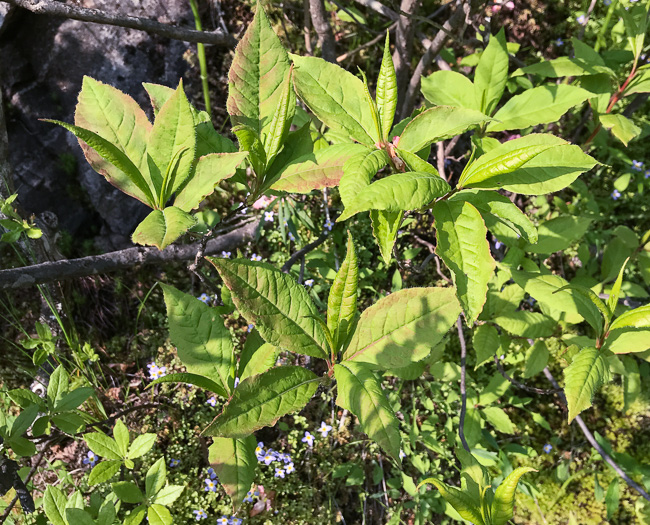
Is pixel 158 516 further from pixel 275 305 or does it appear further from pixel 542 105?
A: pixel 542 105

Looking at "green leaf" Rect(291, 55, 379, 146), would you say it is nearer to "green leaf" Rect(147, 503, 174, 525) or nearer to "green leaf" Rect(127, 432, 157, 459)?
"green leaf" Rect(127, 432, 157, 459)

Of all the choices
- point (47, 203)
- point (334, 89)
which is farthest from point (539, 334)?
point (47, 203)

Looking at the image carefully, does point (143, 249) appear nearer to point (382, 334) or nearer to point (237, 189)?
point (382, 334)

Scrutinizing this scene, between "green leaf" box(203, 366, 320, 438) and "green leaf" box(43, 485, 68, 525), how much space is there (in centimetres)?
114

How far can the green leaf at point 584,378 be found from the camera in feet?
4.66

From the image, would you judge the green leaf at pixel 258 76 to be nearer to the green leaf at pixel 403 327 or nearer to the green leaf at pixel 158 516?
the green leaf at pixel 403 327

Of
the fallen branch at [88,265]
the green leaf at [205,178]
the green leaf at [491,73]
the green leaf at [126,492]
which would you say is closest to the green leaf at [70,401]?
the green leaf at [126,492]

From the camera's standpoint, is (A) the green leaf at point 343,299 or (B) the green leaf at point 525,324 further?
(B) the green leaf at point 525,324

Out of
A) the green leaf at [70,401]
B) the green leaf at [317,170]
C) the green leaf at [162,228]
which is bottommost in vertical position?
the green leaf at [70,401]

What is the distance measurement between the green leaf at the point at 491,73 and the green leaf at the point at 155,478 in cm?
230

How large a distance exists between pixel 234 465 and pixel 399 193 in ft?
3.52

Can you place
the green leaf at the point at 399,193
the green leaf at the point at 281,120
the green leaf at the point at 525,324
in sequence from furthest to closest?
the green leaf at the point at 525,324, the green leaf at the point at 281,120, the green leaf at the point at 399,193

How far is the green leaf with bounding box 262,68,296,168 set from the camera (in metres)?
1.18

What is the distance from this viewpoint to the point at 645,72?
2197 mm
